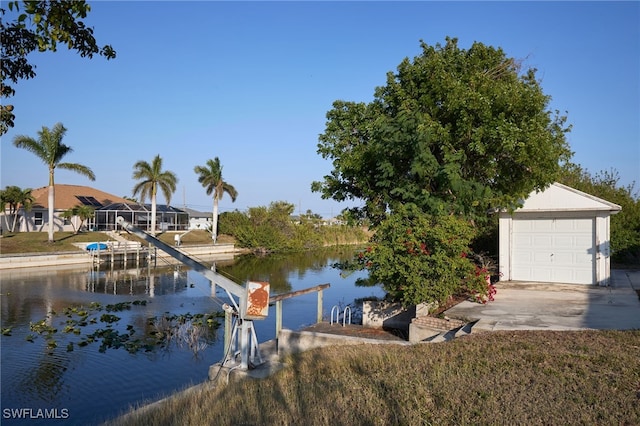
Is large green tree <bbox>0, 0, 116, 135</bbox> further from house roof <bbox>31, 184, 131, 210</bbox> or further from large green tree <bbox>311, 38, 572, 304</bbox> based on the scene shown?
house roof <bbox>31, 184, 131, 210</bbox>

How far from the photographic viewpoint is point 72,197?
207ft

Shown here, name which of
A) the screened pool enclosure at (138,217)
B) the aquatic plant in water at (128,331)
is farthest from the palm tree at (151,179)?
the aquatic plant in water at (128,331)

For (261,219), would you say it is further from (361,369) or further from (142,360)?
(361,369)

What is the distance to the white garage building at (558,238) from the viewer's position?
666 inches

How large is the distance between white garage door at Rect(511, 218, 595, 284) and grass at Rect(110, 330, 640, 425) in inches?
367

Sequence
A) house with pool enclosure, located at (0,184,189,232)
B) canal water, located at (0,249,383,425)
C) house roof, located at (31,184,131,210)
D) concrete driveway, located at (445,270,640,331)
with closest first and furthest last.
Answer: concrete driveway, located at (445,270,640,331), canal water, located at (0,249,383,425), house with pool enclosure, located at (0,184,189,232), house roof, located at (31,184,131,210)

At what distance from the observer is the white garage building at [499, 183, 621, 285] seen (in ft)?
55.5

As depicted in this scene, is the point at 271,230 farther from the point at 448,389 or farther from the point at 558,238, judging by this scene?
the point at 448,389

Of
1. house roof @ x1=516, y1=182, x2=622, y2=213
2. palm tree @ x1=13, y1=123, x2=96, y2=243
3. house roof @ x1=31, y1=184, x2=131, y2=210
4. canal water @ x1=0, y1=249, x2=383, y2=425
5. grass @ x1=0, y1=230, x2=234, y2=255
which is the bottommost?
canal water @ x1=0, y1=249, x2=383, y2=425

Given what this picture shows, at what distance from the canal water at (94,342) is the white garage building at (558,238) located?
265 inches

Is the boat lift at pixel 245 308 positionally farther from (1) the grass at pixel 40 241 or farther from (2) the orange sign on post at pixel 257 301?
(1) the grass at pixel 40 241

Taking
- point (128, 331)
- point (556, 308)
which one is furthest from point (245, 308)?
point (128, 331)

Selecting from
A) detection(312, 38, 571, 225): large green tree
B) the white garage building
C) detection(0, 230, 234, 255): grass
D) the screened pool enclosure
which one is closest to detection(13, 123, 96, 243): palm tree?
detection(0, 230, 234, 255): grass

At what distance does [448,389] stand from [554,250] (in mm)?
13473
